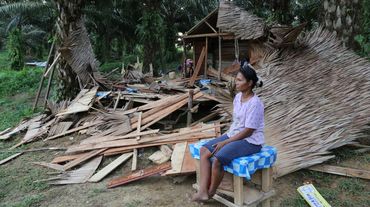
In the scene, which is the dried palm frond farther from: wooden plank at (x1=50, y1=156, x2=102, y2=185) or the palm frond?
the palm frond

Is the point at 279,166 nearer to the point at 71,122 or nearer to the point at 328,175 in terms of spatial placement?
the point at 328,175

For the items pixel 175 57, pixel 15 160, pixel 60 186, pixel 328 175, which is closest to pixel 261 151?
pixel 328 175

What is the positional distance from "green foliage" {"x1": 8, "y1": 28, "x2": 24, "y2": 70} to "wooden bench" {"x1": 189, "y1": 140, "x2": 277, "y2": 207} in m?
16.9

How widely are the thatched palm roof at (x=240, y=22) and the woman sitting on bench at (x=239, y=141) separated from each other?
15.4 ft

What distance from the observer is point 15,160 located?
6344 mm

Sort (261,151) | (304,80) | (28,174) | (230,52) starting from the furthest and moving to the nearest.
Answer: (230,52)
(304,80)
(28,174)
(261,151)

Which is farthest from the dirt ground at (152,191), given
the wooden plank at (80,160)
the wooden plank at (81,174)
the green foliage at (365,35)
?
the green foliage at (365,35)

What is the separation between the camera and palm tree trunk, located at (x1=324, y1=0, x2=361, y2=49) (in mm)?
6566

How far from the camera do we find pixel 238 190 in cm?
353

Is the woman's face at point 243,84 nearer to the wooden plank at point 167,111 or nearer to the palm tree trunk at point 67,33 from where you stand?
the wooden plank at point 167,111

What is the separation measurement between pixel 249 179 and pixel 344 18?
481 centimetres

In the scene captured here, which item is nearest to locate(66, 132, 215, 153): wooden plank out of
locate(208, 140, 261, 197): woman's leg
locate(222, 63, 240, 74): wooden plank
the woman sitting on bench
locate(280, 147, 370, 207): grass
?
locate(280, 147, 370, 207): grass

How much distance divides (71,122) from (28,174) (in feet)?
7.65

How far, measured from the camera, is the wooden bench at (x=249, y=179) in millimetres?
3432
